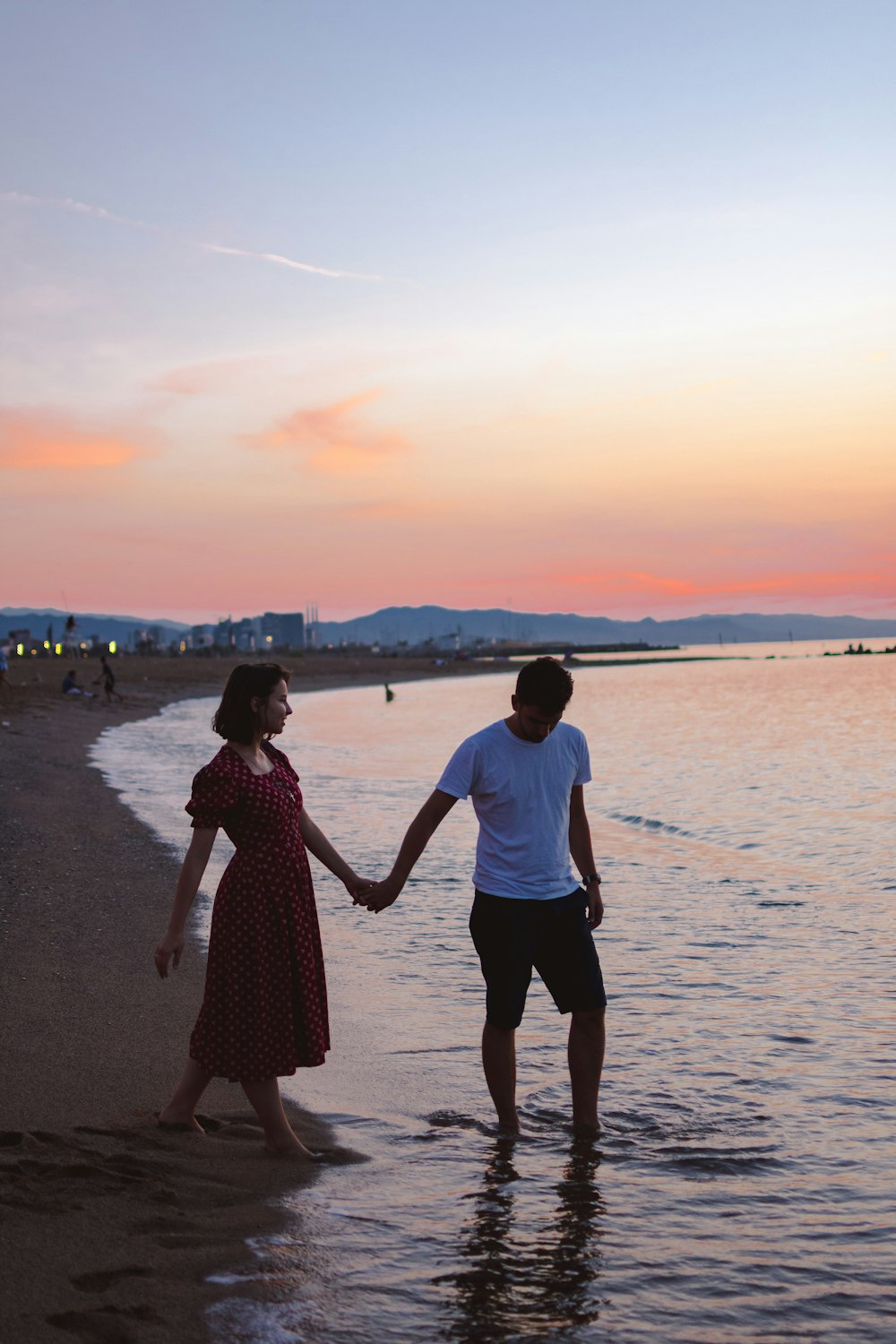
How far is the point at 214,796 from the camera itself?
4.34 m

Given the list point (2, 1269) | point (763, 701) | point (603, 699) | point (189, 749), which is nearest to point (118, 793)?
point (189, 749)

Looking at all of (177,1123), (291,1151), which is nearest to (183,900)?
(177,1123)

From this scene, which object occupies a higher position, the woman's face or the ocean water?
the woman's face

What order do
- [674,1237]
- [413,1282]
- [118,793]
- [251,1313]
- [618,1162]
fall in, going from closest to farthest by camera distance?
[251,1313] < [413,1282] < [674,1237] < [618,1162] < [118,793]

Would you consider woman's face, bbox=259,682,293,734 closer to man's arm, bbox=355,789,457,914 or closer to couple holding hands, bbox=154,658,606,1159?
couple holding hands, bbox=154,658,606,1159

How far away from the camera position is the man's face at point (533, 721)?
4469 millimetres

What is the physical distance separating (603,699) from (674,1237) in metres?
67.1

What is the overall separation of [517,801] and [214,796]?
3.92 ft

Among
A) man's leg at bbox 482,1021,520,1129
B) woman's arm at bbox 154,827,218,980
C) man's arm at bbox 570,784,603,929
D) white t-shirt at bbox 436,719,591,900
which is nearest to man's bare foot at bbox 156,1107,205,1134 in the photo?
woman's arm at bbox 154,827,218,980

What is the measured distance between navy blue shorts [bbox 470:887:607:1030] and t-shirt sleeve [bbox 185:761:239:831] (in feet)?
3.46

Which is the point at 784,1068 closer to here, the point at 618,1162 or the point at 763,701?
the point at 618,1162

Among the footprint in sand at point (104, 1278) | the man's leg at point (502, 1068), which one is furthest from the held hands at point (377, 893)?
the footprint in sand at point (104, 1278)

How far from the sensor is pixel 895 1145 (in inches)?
195

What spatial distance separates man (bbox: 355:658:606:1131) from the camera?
458 cm
